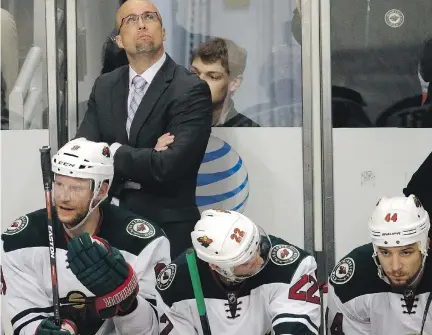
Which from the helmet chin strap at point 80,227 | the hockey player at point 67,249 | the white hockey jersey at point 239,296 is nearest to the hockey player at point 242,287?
the white hockey jersey at point 239,296

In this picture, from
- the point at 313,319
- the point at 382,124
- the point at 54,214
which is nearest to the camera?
the point at 313,319

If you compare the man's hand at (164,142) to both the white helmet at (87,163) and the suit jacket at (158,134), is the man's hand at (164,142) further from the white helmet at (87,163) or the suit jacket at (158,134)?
the white helmet at (87,163)

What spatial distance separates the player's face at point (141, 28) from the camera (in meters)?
4.04

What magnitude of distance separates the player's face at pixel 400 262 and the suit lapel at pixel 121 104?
118 centimetres

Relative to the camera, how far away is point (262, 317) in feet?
11.6

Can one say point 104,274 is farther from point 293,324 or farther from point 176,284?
point 293,324

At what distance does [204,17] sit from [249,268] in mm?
1212

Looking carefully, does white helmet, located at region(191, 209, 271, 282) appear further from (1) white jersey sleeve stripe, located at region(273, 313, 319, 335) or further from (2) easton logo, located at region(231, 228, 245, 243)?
(1) white jersey sleeve stripe, located at region(273, 313, 319, 335)

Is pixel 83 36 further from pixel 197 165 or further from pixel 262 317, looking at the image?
pixel 262 317

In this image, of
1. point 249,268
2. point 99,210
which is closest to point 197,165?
point 99,210

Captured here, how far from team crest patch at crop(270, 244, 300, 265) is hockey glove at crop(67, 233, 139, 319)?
495 millimetres

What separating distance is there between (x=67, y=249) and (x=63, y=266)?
0.21 feet

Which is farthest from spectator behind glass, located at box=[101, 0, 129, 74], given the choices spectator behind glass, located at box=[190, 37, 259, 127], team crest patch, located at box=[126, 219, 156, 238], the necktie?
team crest patch, located at box=[126, 219, 156, 238]

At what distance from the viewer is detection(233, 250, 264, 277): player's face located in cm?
341
